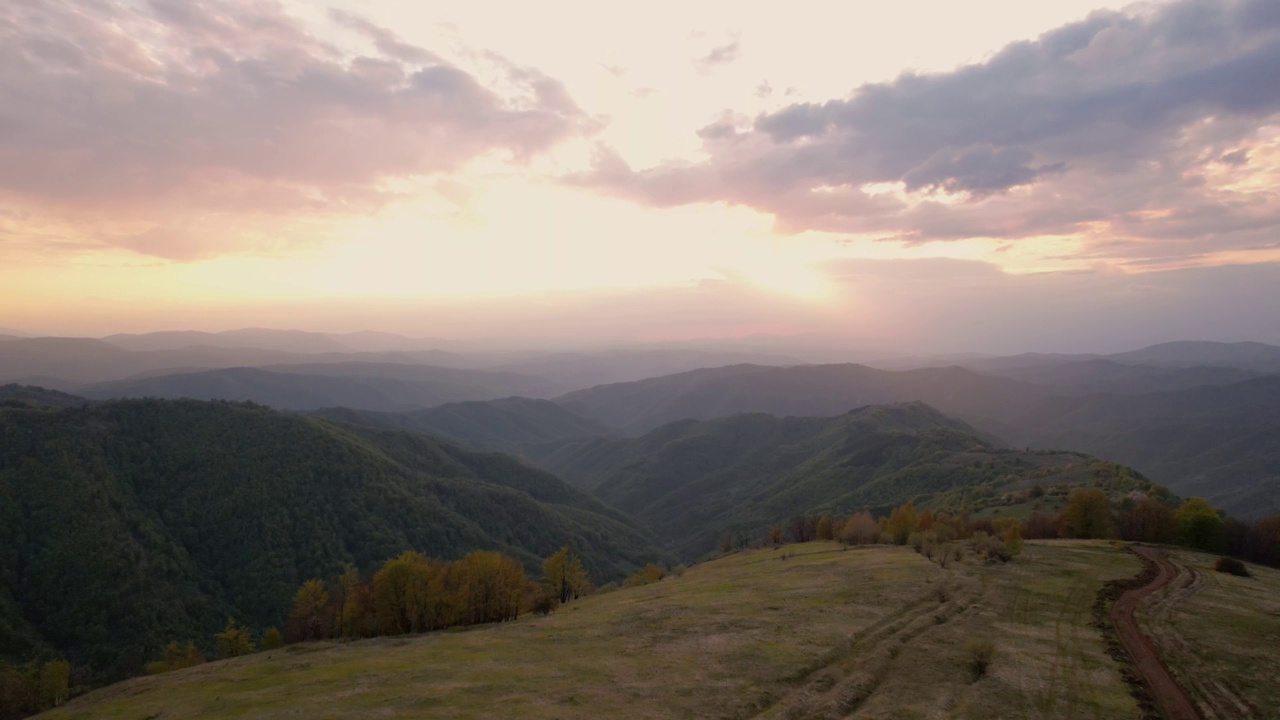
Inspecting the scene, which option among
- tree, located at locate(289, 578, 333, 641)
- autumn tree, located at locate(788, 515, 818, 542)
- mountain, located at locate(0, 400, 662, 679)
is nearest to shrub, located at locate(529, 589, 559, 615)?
tree, located at locate(289, 578, 333, 641)

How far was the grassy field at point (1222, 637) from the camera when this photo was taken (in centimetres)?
2933

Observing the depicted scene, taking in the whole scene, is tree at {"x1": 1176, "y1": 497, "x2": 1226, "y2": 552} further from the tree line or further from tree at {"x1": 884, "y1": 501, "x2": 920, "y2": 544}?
tree at {"x1": 884, "y1": 501, "x2": 920, "y2": 544}

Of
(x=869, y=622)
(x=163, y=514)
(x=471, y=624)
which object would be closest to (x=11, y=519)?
(x=163, y=514)

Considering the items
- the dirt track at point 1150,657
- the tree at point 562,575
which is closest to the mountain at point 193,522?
the tree at point 562,575

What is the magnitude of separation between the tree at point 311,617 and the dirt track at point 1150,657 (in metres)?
73.0

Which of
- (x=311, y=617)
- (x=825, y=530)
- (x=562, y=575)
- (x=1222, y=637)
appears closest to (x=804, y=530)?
(x=825, y=530)

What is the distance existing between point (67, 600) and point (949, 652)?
441ft

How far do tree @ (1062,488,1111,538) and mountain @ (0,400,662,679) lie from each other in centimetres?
11901

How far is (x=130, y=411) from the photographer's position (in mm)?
161250

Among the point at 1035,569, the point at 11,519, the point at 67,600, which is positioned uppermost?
the point at 1035,569

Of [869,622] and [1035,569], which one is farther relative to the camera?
[1035,569]

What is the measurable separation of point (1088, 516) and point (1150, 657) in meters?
55.3

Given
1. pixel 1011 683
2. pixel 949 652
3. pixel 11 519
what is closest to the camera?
pixel 1011 683

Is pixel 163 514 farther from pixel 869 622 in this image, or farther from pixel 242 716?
pixel 869 622
